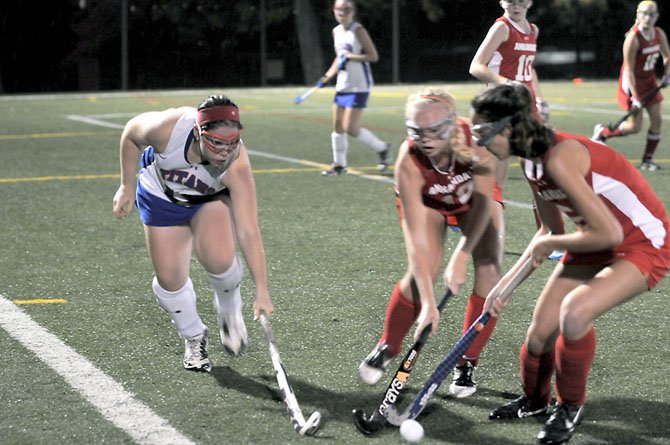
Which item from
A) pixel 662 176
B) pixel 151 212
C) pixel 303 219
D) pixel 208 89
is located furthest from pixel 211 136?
pixel 208 89

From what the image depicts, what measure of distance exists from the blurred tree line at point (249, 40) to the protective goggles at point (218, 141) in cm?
2258

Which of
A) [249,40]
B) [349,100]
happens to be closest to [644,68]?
[349,100]

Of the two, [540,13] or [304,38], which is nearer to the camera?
[304,38]

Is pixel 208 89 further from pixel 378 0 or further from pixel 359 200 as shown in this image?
pixel 359 200

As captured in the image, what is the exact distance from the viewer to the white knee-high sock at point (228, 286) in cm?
501

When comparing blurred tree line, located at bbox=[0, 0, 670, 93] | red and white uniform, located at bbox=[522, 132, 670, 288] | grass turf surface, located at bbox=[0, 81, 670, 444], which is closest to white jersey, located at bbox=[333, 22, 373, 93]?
grass turf surface, located at bbox=[0, 81, 670, 444]

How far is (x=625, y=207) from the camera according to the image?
159 inches

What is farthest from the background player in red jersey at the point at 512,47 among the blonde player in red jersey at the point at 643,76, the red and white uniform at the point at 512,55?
the blonde player in red jersey at the point at 643,76

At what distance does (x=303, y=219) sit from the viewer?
Answer: 29.4 feet

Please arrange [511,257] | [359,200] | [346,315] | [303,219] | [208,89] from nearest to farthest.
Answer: [346,315] < [511,257] < [303,219] < [359,200] < [208,89]

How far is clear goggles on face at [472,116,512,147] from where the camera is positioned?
3840 mm

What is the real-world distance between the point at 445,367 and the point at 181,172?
1.34 metres

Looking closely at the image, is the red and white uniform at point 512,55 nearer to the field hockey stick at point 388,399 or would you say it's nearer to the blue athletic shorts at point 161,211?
the blue athletic shorts at point 161,211

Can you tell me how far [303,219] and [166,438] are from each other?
497cm
